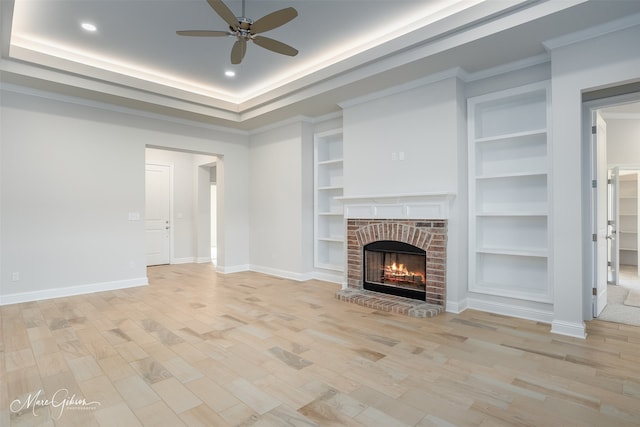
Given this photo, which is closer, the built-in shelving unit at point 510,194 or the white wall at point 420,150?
A: the built-in shelving unit at point 510,194

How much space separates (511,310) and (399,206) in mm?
1764

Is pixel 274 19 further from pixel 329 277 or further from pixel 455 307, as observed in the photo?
pixel 329 277

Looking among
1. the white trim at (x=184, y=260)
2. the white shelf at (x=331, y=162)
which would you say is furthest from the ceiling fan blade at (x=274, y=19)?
the white trim at (x=184, y=260)

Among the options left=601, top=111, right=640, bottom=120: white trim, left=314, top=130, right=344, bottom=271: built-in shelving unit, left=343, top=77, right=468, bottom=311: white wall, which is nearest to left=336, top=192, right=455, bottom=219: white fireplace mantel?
left=343, top=77, right=468, bottom=311: white wall

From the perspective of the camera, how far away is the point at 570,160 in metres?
3.26

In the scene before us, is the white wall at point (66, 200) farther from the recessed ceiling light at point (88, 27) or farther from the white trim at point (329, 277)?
the white trim at point (329, 277)

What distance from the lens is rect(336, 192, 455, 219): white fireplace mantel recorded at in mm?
4090

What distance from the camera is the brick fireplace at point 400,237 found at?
13.5ft

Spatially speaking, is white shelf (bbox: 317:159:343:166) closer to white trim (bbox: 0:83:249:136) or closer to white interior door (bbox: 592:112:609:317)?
white trim (bbox: 0:83:249:136)

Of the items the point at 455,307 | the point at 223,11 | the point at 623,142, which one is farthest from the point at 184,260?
the point at 623,142

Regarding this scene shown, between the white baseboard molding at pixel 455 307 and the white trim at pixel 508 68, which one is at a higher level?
the white trim at pixel 508 68

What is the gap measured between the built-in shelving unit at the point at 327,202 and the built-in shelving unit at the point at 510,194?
238cm

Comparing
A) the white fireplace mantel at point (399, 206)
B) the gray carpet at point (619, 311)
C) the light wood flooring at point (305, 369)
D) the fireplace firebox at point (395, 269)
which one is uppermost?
the white fireplace mantel at point (399, 206)

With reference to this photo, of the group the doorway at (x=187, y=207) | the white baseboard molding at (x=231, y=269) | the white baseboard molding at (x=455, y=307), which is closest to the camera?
the white baseboard molding at (x=455, y=307)
